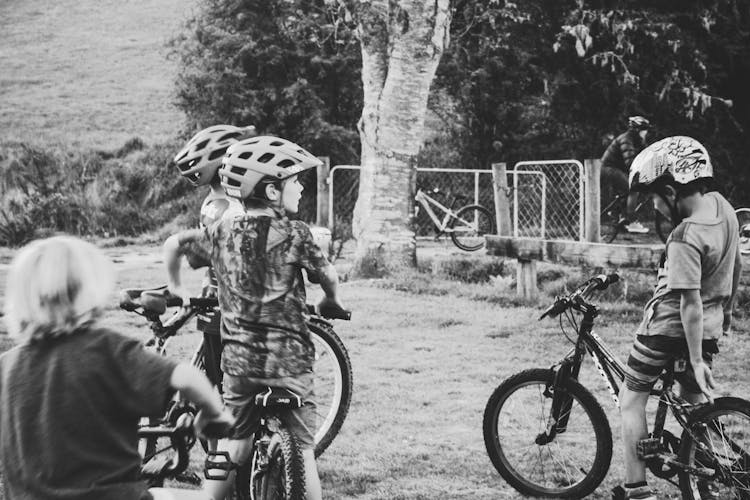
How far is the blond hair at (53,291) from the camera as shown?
2537mm

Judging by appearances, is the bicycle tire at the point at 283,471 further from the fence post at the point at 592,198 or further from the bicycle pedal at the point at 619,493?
the fence post at the point at 592,198

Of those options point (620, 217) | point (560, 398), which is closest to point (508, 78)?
point (620, 217)

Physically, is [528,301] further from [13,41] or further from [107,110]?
[13,41]

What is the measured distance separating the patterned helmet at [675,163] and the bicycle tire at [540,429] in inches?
45.2

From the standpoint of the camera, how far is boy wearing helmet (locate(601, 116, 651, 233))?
1534 centimetres

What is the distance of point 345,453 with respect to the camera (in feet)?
18.6

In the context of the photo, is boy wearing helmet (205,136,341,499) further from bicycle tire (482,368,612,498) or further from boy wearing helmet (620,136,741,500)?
boy wearing helmet (620,136,741,500)

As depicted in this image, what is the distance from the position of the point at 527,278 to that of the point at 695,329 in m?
6.83

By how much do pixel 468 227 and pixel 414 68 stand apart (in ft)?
18.5

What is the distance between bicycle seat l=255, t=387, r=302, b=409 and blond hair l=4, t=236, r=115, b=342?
3.96 ft

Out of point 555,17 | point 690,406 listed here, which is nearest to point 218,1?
point 555,17

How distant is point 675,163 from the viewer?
4188 mm

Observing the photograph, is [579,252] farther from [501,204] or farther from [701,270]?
[701,270]

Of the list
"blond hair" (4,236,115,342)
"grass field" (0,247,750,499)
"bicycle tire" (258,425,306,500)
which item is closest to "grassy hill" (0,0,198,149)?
"grass field" (0,247,750,499)
